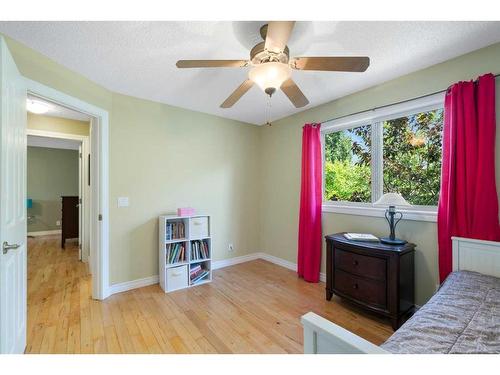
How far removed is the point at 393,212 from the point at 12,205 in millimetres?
2973

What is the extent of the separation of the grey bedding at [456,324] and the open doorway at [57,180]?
2.96 meters

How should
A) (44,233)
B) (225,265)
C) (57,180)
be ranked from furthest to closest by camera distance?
(57,180), (44,233), (225,265)

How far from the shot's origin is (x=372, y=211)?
252 centimetres

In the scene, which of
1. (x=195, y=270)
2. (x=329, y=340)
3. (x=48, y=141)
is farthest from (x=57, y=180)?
(x=329, y=340)

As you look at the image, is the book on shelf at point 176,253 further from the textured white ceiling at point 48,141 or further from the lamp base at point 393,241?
the textured white ceiling at point 48,141

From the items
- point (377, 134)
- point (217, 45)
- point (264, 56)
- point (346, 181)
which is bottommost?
point (346, 181)

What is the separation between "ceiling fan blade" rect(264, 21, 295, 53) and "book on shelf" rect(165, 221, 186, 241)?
2283mm

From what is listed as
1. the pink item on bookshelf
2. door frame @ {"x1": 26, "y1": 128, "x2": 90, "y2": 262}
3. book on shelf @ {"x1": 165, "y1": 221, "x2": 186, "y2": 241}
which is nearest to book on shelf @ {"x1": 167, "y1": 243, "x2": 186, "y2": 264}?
book on shelf @ {"x1": 165, "y1": 221, "x2": 186, "y2": 241}

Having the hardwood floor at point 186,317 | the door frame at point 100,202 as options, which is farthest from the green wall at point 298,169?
the door frame at point 100,202

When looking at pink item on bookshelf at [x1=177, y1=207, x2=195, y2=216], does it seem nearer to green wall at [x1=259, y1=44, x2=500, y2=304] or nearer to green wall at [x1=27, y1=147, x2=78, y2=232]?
green wall at [x1=259, y1=44, x2=500, y2=304]

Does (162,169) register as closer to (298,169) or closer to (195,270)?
(195,270)

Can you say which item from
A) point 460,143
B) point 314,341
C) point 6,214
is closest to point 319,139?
point 460,143
